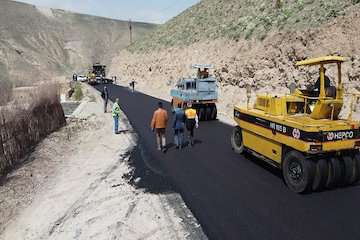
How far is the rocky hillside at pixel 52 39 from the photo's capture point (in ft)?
317

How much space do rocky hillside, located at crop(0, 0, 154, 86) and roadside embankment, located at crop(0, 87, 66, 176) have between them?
66257 millimetres

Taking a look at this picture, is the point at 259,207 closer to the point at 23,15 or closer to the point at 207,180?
the point at 207,180

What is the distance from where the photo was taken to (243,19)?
126 ft

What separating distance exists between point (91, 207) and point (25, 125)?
7876 millimetres

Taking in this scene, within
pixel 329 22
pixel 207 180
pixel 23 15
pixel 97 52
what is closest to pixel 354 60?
pixel 329 22

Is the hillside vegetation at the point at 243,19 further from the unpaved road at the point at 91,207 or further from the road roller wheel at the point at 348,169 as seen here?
the unpaved road at the point at 91,207

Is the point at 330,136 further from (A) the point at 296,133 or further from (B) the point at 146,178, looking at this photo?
(B) the point at 146,178

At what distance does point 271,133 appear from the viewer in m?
10.1

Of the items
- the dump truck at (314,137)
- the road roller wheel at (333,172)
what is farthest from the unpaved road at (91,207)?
the road roller wheel at (333,172)

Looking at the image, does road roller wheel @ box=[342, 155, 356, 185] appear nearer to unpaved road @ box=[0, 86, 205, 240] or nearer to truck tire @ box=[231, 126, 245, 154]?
truck tire @ box=[231, 126, 245, 154]

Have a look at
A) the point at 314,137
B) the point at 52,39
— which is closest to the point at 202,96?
the point at 314,137

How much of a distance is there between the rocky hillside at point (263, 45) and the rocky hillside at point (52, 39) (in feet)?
167

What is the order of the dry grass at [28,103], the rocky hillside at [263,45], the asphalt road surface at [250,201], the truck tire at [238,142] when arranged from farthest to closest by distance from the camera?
the rocky hillside at [263,45], the dry grass at [28,103], the truck tire at [238,142], the asphalt road surface at [250,201]

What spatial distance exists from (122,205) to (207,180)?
2.73 meters
